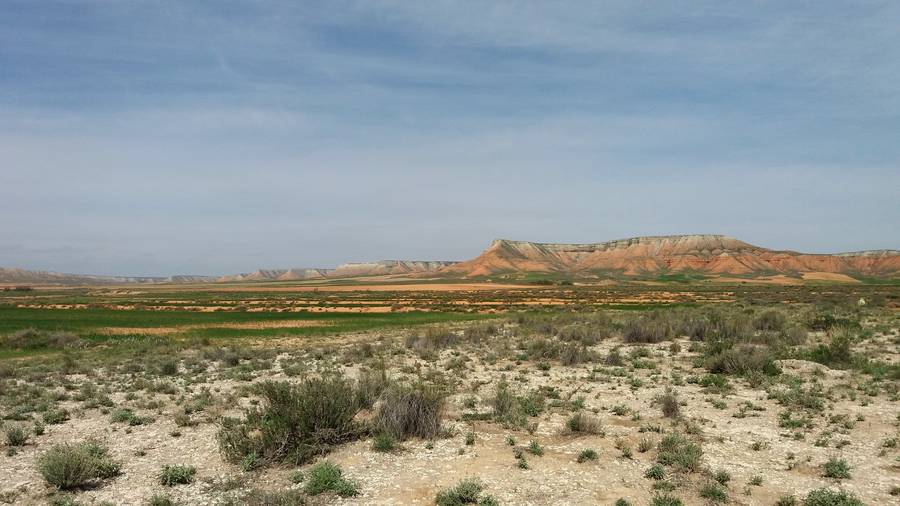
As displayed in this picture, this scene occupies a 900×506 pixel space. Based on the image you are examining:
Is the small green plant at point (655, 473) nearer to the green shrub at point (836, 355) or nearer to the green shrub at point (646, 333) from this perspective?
the green shrub at point (836, 355)

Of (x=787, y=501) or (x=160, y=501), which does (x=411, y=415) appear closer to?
(x=160, y=501)

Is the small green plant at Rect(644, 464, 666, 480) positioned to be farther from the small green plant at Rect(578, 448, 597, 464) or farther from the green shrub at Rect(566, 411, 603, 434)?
the green shrub at Rect(566, 411, 603, 434)

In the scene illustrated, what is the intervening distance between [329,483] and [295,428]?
6.95 feet

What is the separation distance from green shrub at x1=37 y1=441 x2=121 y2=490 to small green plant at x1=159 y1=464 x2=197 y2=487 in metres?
1.02

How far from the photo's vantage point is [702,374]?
17562 millimetres

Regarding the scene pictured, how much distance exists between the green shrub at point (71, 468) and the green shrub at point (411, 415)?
188 inches

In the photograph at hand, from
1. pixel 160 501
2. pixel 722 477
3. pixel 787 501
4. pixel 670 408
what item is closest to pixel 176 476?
pixel 160 501

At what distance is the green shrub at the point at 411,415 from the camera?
10.8 meters


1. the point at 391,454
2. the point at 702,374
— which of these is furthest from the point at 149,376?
the point at 702,374

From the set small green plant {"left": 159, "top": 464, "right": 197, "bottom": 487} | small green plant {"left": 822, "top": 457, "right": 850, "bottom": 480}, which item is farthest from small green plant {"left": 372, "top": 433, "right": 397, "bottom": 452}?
small green plant {"left": 822, "top": 457, "right": 850, "bottom": 480}

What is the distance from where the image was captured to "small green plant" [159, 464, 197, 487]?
28.5 ft

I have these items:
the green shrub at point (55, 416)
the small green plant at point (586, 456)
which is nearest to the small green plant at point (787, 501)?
the small green plant at point (586, 456)

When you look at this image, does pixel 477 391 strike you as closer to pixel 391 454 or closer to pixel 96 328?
pixel 391 454

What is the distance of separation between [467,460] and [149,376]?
1389 centimetres
